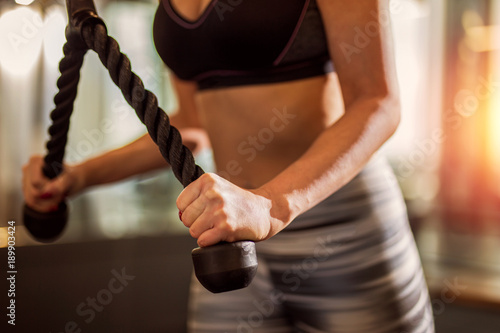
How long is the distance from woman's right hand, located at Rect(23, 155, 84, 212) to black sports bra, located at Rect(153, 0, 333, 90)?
26 cm

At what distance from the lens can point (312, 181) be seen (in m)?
0.50

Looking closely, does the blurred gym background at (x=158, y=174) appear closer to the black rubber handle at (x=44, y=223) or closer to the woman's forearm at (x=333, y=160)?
the black rubber handle at (x=44, y=223)

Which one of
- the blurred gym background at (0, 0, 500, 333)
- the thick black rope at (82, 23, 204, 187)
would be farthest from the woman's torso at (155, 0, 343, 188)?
the blurred gym background at (0, 0, 500, 333)

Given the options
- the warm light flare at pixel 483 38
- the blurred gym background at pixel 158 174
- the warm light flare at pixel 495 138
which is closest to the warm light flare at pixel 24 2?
the blurred gym background at pixel 158 174

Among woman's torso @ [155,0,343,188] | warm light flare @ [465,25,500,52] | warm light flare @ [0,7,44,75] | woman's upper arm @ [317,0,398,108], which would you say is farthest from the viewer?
warm light flare @ [465,25,500,52]

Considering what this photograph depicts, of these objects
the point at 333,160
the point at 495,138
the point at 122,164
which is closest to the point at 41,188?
the point at 122,164

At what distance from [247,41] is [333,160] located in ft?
0.75

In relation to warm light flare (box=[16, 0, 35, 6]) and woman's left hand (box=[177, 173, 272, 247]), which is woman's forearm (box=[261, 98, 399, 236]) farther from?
warm light flare (box=[16, 0, 35, 6])

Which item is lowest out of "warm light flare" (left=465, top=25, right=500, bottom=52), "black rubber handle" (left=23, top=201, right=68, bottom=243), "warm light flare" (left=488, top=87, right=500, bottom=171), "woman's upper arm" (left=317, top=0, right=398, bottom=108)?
"black rubber handle" (left=23, top=201, right=68, bottom=243)

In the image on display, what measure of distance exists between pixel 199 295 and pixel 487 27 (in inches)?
138

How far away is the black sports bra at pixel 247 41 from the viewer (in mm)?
639

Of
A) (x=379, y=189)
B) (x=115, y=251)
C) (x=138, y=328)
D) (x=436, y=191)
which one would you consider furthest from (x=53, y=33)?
(x=436, y=191)

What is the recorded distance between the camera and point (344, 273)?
65 cm

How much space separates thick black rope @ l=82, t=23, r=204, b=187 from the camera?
452 mm
